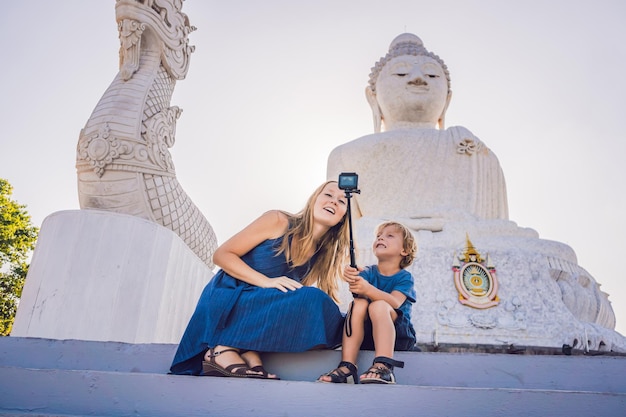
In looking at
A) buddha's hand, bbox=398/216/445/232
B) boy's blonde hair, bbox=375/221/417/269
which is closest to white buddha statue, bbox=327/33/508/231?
buddha's hand, bbox=398/216/445/232

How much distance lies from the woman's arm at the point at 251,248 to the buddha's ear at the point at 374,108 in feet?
16.5

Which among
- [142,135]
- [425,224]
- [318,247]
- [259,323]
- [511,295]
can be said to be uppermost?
[142,135]

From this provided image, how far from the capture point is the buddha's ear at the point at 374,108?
24.1 ft

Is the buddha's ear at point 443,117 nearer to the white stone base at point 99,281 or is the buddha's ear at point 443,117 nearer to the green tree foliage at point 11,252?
the white stone base at point 99,281

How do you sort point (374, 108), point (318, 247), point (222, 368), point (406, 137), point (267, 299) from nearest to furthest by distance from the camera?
point (222, 368), point (267, 299), point (318, 247), point (406, 137), point (374, 108)

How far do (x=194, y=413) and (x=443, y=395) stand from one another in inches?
30.8

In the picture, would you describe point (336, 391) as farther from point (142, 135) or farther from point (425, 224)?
point (142, 135)

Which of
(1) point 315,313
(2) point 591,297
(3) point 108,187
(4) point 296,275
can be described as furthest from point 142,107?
(2) point 591,297

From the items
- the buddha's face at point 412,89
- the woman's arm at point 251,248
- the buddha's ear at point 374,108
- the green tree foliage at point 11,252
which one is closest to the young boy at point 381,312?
the woman's arm at point 251,248

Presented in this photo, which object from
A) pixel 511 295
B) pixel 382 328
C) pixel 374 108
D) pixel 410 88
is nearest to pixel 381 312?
pixel 382 328

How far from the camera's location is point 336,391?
1795 millimetres

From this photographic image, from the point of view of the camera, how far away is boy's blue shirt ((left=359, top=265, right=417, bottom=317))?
245 centimetres

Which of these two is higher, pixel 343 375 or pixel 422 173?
pixel 422 173

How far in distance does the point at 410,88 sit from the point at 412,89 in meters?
0.03
